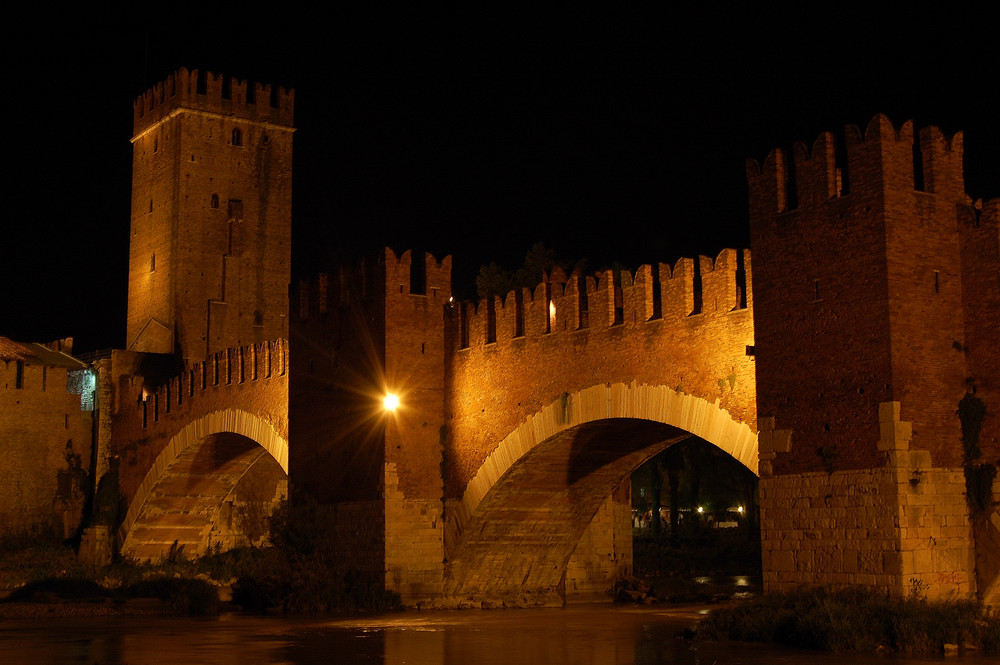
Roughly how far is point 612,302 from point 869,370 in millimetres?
5572

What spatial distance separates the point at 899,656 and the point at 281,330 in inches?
1249

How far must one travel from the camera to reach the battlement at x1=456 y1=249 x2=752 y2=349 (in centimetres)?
1694

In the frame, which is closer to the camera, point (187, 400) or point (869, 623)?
point (869, 623)

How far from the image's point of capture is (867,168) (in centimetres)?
1423

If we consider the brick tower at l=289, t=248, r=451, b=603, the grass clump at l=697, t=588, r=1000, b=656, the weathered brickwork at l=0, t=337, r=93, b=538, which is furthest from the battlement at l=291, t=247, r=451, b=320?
the weathered brickwork at l=0, t=337, r=93, b=538

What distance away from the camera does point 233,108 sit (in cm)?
4309

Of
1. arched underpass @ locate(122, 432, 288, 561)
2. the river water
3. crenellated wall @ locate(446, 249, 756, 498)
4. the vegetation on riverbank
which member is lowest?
the river water

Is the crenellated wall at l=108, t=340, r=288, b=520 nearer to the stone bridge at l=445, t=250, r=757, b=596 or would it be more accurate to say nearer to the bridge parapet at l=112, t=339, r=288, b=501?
the bridge parapet at l=112, t=339, r=288, b=501

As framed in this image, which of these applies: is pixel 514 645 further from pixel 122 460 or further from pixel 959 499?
pixel 122 460

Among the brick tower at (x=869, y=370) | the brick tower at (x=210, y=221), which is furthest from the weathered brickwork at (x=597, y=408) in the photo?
the brick tower at (x=210, y=221)

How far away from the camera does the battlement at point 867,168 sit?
1415 cm

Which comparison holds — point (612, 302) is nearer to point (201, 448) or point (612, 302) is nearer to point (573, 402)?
point (573, 402)

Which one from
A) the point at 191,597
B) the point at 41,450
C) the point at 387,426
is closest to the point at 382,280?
the point at 387,426

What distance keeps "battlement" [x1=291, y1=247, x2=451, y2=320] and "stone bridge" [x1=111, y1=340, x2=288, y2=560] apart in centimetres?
328
